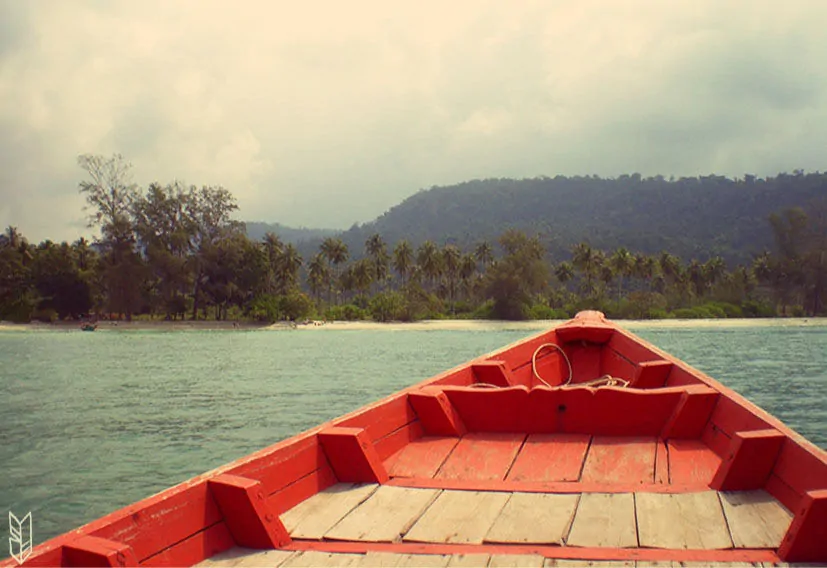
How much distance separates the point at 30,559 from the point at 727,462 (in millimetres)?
2968

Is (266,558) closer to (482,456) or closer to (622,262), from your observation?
(482,456)

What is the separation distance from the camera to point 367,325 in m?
67.6

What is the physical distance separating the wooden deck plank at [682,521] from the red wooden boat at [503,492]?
0.01 metres

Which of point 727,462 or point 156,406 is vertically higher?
point 727,462

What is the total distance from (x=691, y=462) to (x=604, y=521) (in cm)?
125

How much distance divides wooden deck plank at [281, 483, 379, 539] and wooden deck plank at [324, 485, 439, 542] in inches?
1.6

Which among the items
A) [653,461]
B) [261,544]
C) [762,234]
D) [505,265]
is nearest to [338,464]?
[261,544]

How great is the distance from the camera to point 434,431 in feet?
15.3

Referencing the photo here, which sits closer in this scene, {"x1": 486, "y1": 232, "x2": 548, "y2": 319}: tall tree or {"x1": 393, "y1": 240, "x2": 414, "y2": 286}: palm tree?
{"x1": 486, "y1": 232, "x2": 548, "y2": 319}: tall tree

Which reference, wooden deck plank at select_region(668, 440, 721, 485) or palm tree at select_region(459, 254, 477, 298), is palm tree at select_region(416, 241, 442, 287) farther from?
wooden deck plank at select_region(668, 440, 721, 485)

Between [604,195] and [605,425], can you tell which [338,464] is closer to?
[605,425]

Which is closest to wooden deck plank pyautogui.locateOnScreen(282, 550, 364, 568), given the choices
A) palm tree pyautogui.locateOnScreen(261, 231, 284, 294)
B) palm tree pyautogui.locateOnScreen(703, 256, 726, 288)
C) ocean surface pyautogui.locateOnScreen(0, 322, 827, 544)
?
ocean surface pyautogui.locateOnScreen(0, 322, 827, 544)

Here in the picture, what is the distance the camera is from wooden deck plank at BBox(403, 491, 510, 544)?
9.44 feet

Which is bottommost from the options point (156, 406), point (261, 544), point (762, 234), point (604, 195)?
point (156, 406)
